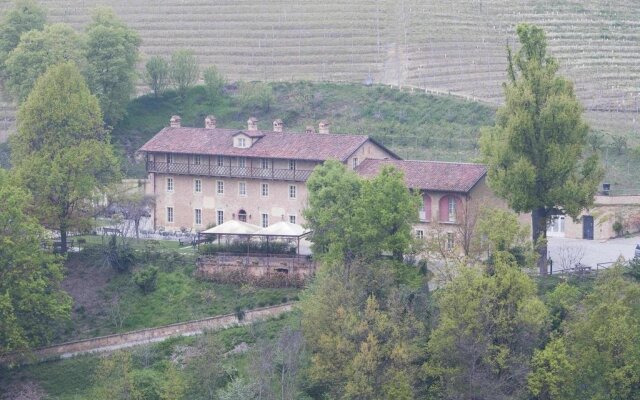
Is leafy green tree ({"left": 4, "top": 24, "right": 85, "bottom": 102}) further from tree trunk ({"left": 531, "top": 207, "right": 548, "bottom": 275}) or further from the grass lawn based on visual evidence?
tree trunk ({"left": 531, "top": 207, "right": 548, "bottom": 275})

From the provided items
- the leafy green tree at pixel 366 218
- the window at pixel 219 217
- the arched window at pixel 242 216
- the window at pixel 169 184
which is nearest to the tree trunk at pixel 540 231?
the leafy green tree at pixel 366 218

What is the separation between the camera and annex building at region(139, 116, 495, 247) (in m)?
65.1

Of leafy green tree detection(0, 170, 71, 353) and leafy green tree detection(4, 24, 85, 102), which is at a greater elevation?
leafy green tree detection(4, 24, 85, 102)

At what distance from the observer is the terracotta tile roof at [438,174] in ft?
210

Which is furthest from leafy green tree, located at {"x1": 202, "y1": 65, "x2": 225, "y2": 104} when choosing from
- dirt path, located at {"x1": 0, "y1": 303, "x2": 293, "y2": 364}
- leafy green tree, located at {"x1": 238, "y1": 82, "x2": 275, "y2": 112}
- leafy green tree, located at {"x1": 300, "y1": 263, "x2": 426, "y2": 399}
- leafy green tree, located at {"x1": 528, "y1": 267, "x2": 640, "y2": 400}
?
leafy green tree, located at {"x1": 528, "y1": 267, "x2": 640, "y2": 400}

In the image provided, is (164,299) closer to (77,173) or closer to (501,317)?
(77,173)

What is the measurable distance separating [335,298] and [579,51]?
143 ft

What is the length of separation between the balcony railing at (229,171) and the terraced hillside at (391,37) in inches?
929

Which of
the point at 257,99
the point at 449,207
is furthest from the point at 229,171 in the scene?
the point at 257,99

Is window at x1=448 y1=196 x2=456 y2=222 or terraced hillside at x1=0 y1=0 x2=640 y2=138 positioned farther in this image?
terraced hillside at x1=0 y1=0 x2=640 y2=138

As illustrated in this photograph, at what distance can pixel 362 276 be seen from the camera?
186ft

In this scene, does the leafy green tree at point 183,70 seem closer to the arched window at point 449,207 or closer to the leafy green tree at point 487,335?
the arched window at point 449,207

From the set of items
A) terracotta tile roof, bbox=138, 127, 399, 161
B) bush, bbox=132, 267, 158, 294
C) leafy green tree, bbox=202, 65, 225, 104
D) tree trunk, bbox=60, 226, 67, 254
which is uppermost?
leafy green tree, bbox=202, 65, 225, 104

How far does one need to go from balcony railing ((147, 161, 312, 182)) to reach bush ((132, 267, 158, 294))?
26.5 ft
